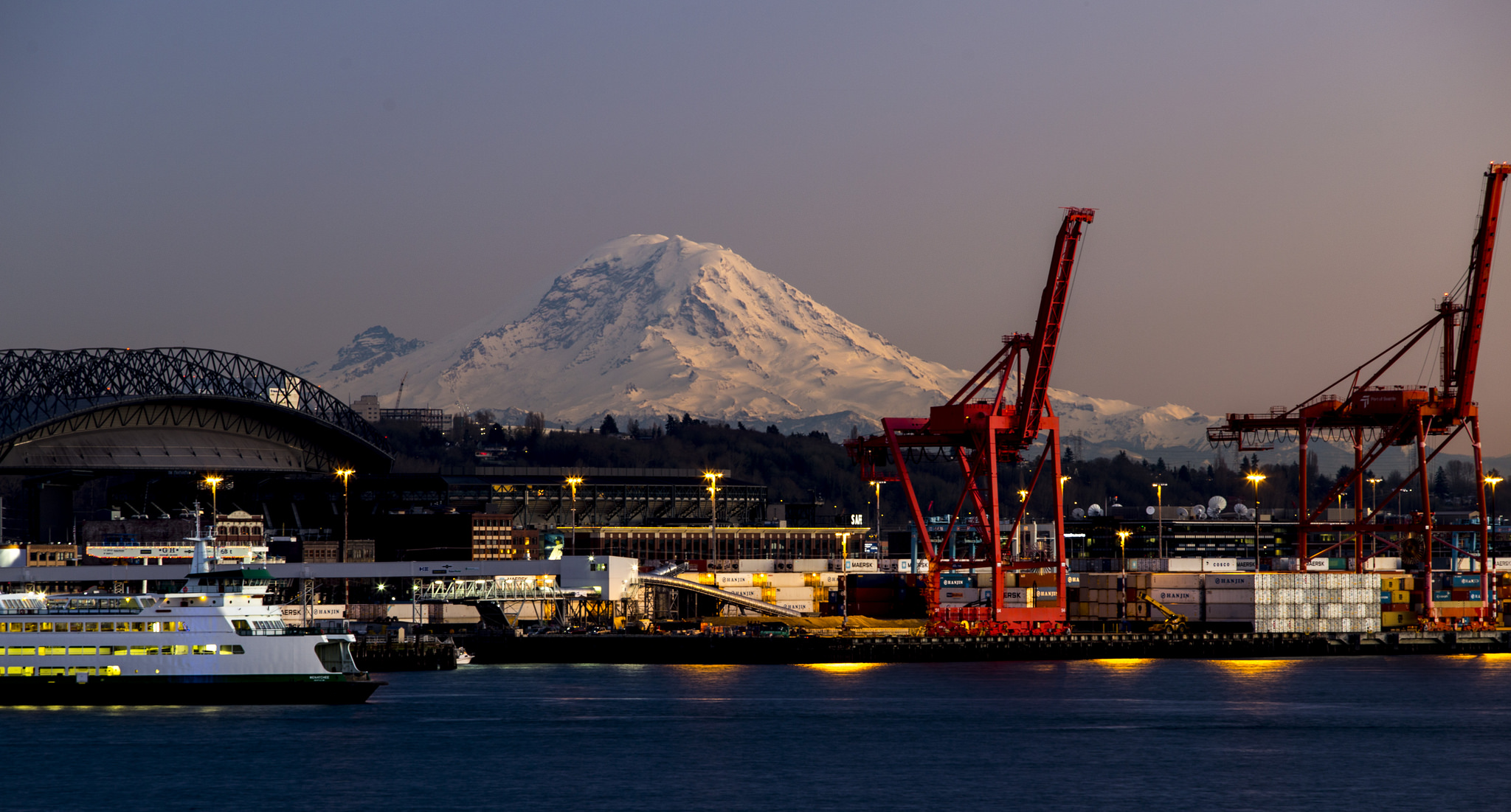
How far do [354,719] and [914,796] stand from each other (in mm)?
32378

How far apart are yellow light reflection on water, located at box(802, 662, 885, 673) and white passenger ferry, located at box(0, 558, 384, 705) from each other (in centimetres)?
4607

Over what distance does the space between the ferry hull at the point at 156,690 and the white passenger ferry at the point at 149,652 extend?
0.04 meters

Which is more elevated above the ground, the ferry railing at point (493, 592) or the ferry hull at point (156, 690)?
the ferry railing at point (493, 592)

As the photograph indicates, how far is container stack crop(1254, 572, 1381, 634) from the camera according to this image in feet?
481

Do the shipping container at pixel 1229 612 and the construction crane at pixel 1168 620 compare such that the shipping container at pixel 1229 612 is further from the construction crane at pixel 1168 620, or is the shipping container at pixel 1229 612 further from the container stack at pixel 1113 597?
the container stack at pixel 1113 597

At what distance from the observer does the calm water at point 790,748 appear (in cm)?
6688

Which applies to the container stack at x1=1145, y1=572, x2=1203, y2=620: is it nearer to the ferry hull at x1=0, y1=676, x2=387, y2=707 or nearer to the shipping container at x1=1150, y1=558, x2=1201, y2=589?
the shipping container at x1=1150, y1=558, x2=1201, y2=589

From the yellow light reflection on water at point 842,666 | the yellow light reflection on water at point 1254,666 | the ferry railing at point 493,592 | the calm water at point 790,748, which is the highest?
the ferry railing at point 493,592

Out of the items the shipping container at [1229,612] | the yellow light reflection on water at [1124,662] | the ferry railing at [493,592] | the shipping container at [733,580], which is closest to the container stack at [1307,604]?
the shipping container at [1229,612]

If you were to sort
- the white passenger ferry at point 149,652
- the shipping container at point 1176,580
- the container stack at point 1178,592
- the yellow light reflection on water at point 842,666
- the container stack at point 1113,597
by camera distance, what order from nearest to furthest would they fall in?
Result: the white passenger ferry at point 149,652, the yellow light reflection on water at point 842,666, the container stack at point 1178,592, the shipping container at point 1176,580, the container stack at point 1113,597

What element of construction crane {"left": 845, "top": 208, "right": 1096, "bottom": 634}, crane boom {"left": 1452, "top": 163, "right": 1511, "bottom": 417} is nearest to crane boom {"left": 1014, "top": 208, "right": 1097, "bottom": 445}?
construction crane {"left": 845, "top": 208, "right": 1096, "bottom": 634}

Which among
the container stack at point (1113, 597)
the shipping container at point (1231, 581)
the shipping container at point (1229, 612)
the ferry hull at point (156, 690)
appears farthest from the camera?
the container stack at point (1113, 597)

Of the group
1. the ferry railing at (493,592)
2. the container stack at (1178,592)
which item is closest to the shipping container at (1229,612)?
the container stack at (1178,592)

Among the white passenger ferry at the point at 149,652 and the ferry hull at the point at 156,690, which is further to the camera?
the white passenger ferry at the point at 149,652
